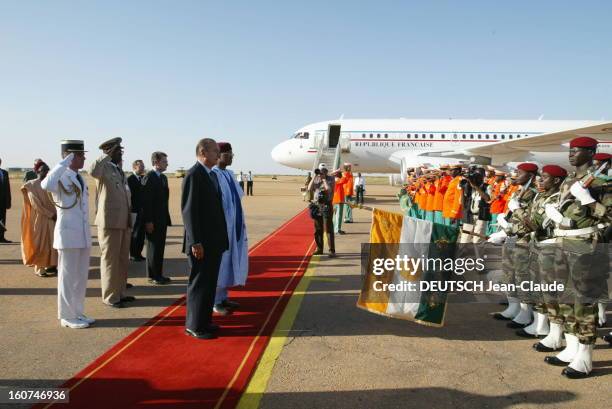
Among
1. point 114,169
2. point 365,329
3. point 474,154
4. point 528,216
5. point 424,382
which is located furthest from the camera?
point 474,154

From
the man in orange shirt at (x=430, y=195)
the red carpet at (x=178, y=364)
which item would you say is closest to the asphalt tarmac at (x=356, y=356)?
the red carpet at (x=178, y=364)

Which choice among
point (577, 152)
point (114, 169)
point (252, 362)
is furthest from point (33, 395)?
point (577, 152)

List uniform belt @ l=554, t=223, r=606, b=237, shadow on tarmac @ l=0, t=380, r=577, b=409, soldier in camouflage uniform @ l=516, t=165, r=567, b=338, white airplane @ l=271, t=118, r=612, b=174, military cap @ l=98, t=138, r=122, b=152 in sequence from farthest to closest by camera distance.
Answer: white airplane @ l=271, t=118, r=612, b=174 < military cap @ l=98, t=138, r=122, b=152 < soldier in camouflage uniform @ l=516, t=165, r=567, b=338 < uniform belt @ l=554, t=223, r=606, b=237 < shadow on tarmac @ l=0, t=380, r=577, b=409

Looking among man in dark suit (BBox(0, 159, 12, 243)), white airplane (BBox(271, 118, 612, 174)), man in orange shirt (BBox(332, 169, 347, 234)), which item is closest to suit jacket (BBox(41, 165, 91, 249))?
→ man in dark suit (BBox(0, 159, 12, 243))

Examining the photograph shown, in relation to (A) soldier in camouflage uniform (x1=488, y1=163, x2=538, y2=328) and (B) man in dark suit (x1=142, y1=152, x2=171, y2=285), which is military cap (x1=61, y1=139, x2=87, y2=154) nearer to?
(B) man in dark suit (x1=142, y1=152, x2=171, y2=285)

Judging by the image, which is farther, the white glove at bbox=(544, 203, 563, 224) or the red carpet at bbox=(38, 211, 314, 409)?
the white glove at bbox=(544, 203, 563, 224)

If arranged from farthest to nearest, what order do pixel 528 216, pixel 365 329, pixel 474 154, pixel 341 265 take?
pixel 474 154 < pixel 341 265 < pixel 365 329 < pixel 528 216

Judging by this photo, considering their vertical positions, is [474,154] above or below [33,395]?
above

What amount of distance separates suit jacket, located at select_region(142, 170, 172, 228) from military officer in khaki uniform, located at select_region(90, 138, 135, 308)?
977mm

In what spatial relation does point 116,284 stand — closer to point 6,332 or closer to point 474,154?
point 6,332

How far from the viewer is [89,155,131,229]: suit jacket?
199 inches

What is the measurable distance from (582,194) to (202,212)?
3.49 meters

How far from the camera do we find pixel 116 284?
525cm

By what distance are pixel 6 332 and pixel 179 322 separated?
1759 mm
